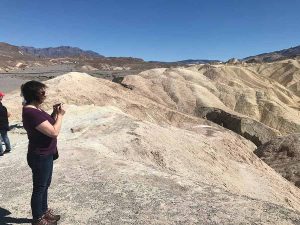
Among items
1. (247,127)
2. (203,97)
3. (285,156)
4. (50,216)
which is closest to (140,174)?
(50,216)

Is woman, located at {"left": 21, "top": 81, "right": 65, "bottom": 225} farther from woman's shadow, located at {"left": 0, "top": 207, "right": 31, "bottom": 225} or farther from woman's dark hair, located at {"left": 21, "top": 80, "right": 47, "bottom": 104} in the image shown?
woman's shadow, located at {"left": 0, "top": 207, "right": 31, "bottom": 225}

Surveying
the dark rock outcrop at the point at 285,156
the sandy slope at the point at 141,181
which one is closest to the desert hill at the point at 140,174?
the sandy slope at the point at 141,181

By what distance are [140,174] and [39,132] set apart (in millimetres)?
3181

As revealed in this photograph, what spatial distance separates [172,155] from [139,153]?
1154 millimetres

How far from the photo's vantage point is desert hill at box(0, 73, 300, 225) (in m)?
6.75

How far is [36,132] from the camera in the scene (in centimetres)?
568

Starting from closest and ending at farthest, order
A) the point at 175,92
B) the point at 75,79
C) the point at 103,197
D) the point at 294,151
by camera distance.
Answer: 1. the point at 103,197
2. the point at 294,151
3. the point at 75,79
4. the point at 175,92

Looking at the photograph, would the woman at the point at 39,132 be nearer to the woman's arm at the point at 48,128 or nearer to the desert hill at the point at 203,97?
the woman's arm at the point at 48,128

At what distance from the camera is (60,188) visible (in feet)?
26.1

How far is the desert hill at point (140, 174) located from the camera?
6.75 meters

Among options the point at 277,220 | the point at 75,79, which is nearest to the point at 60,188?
the point at 277,220

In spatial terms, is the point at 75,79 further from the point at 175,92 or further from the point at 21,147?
the point at 21,147

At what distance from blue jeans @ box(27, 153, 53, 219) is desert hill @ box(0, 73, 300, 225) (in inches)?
28.2

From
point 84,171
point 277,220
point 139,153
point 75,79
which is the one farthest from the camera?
point 75,79
